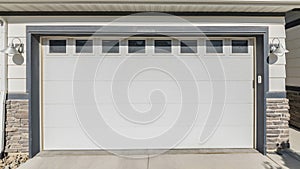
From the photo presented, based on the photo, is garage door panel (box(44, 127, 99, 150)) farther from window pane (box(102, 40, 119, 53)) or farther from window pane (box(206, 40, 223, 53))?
window pane (box(206, 40, 223, 53))

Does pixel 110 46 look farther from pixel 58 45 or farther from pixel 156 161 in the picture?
pixel 156 161

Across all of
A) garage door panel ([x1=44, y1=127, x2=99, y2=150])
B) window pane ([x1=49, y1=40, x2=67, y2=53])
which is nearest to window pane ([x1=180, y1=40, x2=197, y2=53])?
window pane ([x1=49, y1=40, x2=67, y2=53])

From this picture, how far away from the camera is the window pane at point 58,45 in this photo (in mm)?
5605

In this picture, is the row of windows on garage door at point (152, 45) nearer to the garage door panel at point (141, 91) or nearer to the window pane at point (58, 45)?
the window pane at point (58, 45)

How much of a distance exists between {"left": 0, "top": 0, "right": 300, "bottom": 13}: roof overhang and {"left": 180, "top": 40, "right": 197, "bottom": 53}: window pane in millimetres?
685

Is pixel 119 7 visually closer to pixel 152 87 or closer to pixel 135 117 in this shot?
pixel 152 87

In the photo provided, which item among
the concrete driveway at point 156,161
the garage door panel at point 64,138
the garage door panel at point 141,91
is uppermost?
the garage door panel at point 141,91

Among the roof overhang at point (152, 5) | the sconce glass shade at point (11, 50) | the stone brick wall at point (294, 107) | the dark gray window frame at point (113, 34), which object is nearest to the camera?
the roof overhang at point (152, 5)

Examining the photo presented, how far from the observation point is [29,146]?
210 inches

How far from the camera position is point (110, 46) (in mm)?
5664

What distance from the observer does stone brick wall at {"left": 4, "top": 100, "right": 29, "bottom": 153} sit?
17.7 feet

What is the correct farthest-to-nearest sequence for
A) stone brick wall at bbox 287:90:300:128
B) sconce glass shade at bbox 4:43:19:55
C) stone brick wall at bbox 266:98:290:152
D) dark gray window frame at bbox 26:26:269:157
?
stone brick wall at bbox 287:90:300:128 → stone brick wall at bbox 266:98:290:152 → dark gray window frame at bbox 26:26:269:157 → sconce glass shade at bbox 4:43:19:55

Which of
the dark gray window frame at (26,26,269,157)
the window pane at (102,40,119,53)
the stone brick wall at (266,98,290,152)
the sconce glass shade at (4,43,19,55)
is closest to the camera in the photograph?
the sconce glass shade at (4,43,19,55)

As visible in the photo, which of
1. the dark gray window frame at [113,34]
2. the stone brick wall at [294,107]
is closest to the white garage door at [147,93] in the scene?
the dark gray window frame at [113,34]
